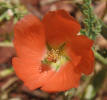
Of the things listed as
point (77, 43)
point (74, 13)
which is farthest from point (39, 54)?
point (74, 13)

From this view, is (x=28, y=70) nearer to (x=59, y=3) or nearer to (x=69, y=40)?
(x=69, y=40)

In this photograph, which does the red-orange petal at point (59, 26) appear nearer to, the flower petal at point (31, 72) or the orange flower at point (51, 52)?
the orange flower at point (51, 52)

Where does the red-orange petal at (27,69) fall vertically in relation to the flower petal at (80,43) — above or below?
below

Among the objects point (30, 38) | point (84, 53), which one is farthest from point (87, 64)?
point (30, 38)

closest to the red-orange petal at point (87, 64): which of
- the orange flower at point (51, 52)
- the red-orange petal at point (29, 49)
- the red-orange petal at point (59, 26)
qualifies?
the orange flower at point (51, 52)

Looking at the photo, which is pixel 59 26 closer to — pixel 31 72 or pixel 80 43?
pixel 80 43
